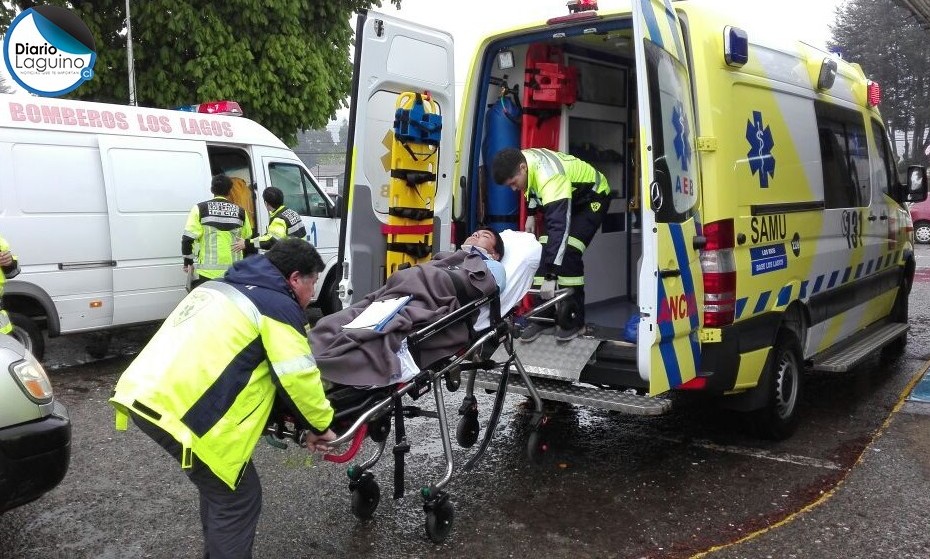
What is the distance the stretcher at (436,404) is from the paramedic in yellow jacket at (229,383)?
0.37 meters

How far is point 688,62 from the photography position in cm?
450

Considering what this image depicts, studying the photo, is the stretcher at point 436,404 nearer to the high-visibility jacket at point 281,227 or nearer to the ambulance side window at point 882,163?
the ambulance side window at point 882,163

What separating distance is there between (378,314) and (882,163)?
5435mm

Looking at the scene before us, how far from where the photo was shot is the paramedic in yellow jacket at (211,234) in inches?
310

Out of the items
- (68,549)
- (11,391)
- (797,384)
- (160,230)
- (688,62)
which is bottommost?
(68,549)

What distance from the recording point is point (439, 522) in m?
3.82

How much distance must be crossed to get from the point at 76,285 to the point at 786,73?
608cm

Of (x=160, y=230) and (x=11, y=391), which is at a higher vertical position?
(x=160, y=230)

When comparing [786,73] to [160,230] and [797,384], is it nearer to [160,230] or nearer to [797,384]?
[797,384]

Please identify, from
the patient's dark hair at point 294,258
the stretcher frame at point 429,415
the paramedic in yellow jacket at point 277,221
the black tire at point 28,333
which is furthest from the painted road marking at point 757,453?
the black tire at point 28,333

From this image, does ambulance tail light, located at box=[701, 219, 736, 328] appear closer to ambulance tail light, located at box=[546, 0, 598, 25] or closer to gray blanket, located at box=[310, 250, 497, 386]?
gray blanket, located at box=[310, 250, 497, 386]

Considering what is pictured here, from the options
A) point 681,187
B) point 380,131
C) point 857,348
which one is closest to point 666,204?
point 681,187

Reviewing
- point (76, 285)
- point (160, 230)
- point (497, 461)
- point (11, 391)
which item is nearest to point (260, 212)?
point (160, 230)

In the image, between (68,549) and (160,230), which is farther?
(160,230)
